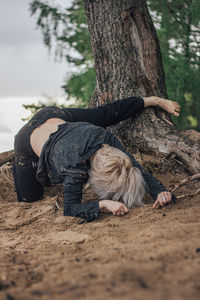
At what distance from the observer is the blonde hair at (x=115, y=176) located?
3045 mm

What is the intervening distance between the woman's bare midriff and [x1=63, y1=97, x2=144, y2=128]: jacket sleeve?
239mm

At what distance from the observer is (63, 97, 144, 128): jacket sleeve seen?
13.0ft

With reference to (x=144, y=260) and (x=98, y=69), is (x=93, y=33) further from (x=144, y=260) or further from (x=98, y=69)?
(x=144, y=260)

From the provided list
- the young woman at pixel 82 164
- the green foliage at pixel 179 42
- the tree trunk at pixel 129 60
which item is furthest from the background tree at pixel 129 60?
the green foliage at pixel 179 42

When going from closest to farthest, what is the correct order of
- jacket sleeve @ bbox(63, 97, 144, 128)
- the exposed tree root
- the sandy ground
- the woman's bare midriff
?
1. the sandy ground
2. the exposed tree root
3. the woman's bare midriff
4. jacket sleeve @ bbox(63, 97, 144, 128)

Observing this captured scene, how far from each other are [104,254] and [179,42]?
5.71 meters

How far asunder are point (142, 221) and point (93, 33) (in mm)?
2831

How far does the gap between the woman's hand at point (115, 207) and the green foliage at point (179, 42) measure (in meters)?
4.34

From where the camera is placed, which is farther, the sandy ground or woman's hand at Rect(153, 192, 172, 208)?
woman's hand at Rect(153, 192, 172, 208)

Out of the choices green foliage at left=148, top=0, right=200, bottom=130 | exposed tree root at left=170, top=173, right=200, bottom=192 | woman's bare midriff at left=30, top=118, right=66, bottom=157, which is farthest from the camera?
green foliage at left=148, top=0, right=200, bottom=130

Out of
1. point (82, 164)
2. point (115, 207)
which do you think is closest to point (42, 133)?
point (82, 164)

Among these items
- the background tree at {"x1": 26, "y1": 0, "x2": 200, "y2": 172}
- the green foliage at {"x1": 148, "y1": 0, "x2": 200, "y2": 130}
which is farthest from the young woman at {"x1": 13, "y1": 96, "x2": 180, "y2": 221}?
the green foliage at {"x1": 148, "y1": 0, "x2": 200, "y2": 130}

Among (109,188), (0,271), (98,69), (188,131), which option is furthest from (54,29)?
(0,271)

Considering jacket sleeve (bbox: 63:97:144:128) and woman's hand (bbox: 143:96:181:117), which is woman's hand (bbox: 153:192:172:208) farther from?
woman's hand (bbox: 143:96:181:117)
